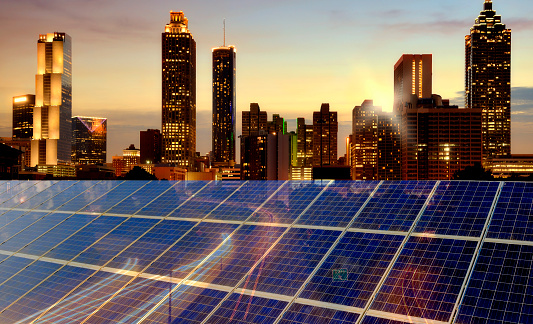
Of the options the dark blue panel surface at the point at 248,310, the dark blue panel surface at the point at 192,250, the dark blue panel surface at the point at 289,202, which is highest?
the dark blue panel surface at the point at 289,202

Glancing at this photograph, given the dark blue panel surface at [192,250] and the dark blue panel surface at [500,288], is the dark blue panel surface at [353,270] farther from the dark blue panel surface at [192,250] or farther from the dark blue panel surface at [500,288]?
the dark blue panel surface at [192,250]

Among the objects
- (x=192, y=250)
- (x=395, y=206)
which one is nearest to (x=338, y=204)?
(x=395, y=206)

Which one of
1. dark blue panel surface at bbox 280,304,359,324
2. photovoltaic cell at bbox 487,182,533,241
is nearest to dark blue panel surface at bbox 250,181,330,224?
dark blue panel surface at bbox 280,304,359,324

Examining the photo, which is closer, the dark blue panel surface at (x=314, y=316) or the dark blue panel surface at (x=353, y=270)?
the dark blue panel surface at (x=314, y=316)

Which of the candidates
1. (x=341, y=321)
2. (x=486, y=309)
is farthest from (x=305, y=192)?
(x=486, y=309)

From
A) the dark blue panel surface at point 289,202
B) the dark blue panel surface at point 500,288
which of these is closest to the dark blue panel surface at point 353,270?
the dark blue panel surface at point 500,288
